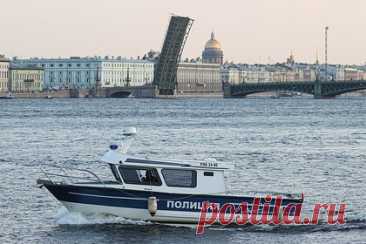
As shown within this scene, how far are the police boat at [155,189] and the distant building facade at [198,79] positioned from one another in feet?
459

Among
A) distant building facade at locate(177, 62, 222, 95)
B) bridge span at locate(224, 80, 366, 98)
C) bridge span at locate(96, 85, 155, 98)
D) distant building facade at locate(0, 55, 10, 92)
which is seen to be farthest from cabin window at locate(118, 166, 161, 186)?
distant building facade at locate(177, 62, 222, 95)

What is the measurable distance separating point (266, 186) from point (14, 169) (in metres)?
7.64

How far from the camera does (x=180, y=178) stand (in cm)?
1936

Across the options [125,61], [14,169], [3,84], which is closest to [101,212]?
[14,169]

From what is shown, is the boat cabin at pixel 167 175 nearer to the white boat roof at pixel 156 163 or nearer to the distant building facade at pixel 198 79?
the white boat roof at pixel 156 163

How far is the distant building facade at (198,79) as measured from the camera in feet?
564

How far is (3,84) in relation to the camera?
14975cm

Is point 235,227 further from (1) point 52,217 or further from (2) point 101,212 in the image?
(1) point 52,217

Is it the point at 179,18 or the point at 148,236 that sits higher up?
the point at 179,18

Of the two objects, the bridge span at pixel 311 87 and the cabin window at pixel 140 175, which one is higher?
the cabin window at pixel 140 175

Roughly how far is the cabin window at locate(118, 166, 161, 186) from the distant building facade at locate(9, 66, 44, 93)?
13387 centimetres
